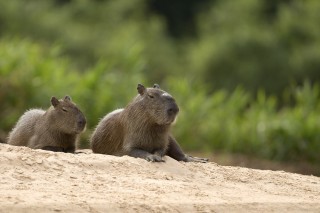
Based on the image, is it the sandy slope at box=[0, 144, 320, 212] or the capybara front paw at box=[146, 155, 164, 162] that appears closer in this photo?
the sandy slope at box=[0, 144, 320, 212]

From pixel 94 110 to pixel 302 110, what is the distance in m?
4.27

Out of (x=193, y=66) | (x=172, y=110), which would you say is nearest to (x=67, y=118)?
(x=172, y=110)

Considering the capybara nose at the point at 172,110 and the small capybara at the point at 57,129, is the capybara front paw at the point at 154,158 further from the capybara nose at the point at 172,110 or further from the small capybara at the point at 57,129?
the small capybara at the point at 57,129

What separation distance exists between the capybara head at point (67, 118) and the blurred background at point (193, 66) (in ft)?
13.6

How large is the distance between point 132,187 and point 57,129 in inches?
87.9

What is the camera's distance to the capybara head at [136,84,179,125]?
31.6ft

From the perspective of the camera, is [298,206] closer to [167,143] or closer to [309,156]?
[167,143]

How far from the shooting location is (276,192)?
8719mm

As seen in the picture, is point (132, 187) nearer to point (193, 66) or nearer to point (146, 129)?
point (146, 129)

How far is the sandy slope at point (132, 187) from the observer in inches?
289

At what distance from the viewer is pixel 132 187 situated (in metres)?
8.02

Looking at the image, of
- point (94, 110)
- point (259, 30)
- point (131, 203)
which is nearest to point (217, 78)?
point (259, 30)

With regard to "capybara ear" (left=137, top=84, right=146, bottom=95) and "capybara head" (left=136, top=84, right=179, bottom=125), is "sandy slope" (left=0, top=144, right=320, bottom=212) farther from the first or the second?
"capybara ear" (left=137, top=84, right=146, bottom=95)

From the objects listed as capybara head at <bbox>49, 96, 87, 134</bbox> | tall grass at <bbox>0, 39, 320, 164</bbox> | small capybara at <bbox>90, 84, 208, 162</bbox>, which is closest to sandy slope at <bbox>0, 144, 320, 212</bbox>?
small capybara at <bbox>90, 84, 208, 162</bbox>
